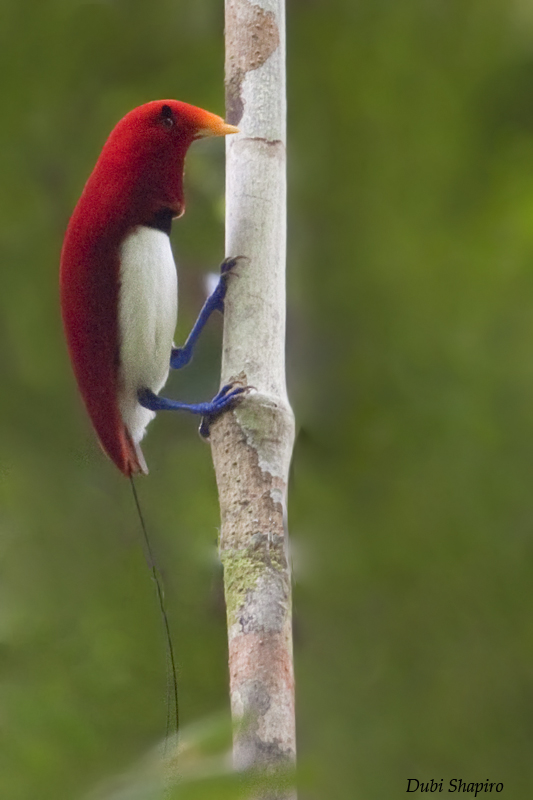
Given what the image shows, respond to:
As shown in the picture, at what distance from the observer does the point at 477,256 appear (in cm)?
82

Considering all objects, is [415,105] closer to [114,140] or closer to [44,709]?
[114,140]

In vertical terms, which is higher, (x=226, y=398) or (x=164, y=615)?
(x=226, y=398)

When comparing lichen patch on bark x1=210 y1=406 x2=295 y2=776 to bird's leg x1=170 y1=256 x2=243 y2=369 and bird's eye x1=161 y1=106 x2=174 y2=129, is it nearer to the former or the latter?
bird's leg x1=170 y1=256 x2=243 y2=369

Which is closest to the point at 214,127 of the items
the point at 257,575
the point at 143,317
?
the point at 143,317

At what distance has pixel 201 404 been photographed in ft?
1.89

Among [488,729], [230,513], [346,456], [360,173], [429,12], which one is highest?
[429,12]

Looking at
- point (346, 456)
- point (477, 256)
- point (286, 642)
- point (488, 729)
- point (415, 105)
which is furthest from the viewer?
point (415, 105)

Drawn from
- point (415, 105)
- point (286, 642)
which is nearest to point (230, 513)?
point (286, 642)

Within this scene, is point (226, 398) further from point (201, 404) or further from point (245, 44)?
point (245, 44)

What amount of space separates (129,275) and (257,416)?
0.17 metres

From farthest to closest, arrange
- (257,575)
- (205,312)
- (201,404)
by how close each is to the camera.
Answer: (205,312)
(201,404)
(257,575)

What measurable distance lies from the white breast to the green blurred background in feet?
0.10

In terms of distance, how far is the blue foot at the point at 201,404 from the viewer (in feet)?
1.75

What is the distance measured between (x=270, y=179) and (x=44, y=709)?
0.37 meters
